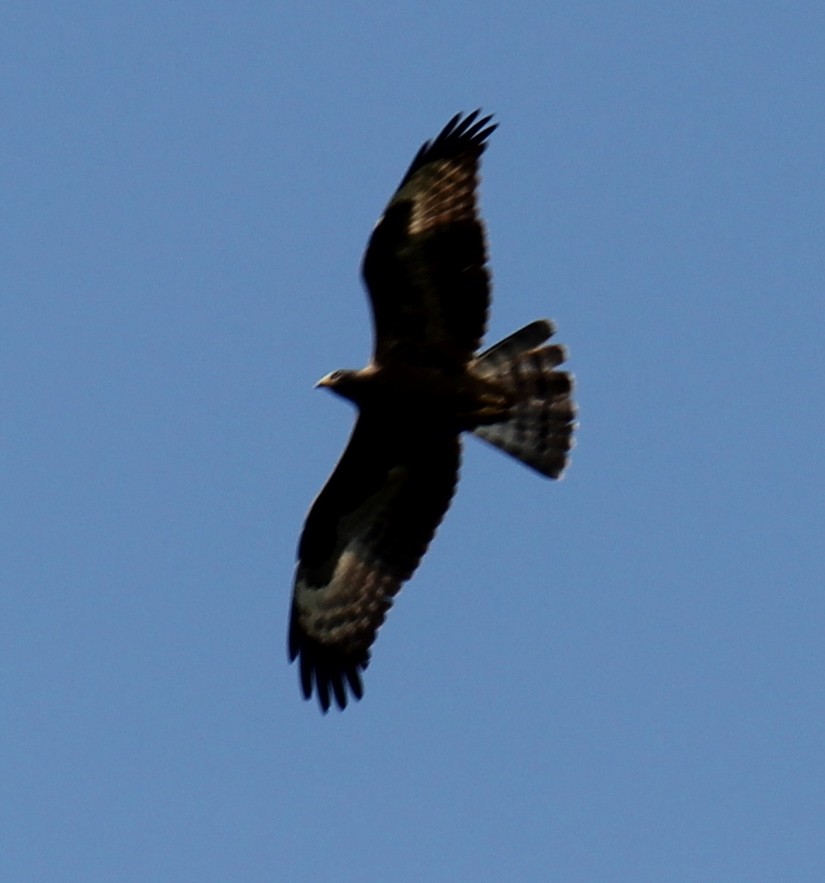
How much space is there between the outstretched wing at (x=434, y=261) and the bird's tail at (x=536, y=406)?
1.41 feet

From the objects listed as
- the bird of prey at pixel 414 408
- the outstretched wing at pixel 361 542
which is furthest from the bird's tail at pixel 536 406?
the outstretched wing at pixel 361 542

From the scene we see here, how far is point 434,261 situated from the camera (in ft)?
39.9

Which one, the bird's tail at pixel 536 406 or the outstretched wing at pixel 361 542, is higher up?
the bird's tail at pixel 536 406

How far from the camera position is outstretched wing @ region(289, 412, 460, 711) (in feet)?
42.4

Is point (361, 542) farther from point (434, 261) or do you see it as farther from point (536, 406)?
point (434, 261)

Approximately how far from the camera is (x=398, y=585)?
1303 centimetres

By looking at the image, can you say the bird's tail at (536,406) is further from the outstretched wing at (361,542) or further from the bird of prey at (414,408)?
the outstretched wing at (361,542)

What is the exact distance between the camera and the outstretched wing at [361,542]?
12.9 metres

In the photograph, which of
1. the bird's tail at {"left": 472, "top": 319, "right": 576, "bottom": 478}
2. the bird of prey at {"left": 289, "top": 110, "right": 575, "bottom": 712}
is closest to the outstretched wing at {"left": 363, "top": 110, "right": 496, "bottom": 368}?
the bird of prey at {"left": 289, "top": 110, "right": 575, "bottom": 712}

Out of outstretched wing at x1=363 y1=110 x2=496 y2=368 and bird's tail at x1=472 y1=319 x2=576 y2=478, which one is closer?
outstretched wing at x1=363 y1=110 x2=496 y2=368

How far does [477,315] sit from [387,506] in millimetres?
1439

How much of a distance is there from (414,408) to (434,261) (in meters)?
0.91

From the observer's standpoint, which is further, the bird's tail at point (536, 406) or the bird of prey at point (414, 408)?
the bird's tail at point (536, 406)

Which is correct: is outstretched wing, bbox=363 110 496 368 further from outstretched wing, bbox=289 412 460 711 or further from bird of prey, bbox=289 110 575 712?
outstretched wing, bbox=289 412 460 711
